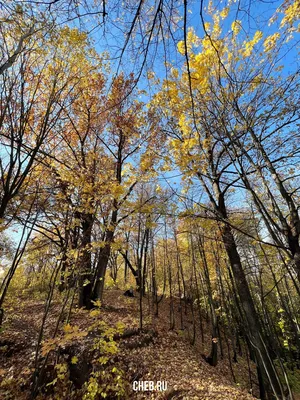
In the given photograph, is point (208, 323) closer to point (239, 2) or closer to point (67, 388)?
point (67, 388)

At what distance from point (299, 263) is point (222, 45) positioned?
Result: 355 cm

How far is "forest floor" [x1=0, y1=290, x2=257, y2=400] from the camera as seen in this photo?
392 centimetres

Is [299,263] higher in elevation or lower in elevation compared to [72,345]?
higher

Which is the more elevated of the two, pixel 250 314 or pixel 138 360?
pixel 250 314

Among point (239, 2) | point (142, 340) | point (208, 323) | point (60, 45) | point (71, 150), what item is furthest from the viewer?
point (208, 323)

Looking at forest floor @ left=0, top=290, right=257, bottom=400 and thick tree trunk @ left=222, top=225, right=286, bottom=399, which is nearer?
forest floor @ left=0, top=290, right=257, bottom=400

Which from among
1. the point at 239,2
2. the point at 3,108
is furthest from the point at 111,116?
the point at 239,2

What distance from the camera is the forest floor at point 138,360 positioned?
3.92 m

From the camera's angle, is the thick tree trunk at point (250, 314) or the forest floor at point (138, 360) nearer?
the forest floor at point (138, 360)

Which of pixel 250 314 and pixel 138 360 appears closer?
pixel 250 314

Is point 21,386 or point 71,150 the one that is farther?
point 71,150

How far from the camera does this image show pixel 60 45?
2406 millimetres

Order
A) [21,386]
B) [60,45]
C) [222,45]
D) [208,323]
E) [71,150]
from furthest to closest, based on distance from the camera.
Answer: [208,323], [71,150], [21,386], [222,45], [60,45]

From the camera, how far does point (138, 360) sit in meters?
5.01
